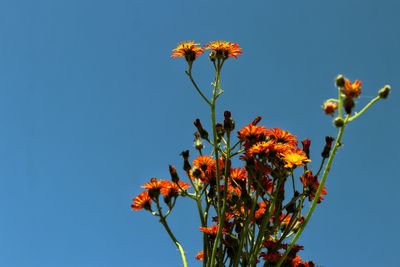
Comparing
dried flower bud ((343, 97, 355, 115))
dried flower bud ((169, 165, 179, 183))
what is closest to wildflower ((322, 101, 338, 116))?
dried flower bud ((343, 97, 355, 115))

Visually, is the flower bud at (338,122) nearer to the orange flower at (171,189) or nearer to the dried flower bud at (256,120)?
the dried flower bud at (256,120)

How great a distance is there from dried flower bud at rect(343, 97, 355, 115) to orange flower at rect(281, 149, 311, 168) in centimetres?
133

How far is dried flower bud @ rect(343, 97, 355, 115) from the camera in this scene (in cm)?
496

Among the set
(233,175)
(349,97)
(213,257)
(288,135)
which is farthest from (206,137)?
(349,97)

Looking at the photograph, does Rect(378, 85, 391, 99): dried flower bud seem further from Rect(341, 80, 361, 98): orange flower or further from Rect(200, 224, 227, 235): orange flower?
Rect(200, 224, 227, 235): orange flower

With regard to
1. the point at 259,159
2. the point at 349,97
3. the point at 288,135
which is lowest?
the point at 349,97

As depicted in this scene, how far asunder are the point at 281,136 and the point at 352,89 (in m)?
2.01

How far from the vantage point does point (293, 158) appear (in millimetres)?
6227

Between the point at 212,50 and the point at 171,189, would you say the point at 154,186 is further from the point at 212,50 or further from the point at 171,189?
the point at 212,50

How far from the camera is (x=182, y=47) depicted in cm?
722

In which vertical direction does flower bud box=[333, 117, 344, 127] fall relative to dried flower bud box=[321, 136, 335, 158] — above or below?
below

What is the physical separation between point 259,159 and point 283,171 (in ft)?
1.07

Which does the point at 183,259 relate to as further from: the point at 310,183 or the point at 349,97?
the point at 349,97

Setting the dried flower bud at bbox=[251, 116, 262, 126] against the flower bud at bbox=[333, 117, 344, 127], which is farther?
the dried flower bud at bbox=[251, 116, 262, 126]
